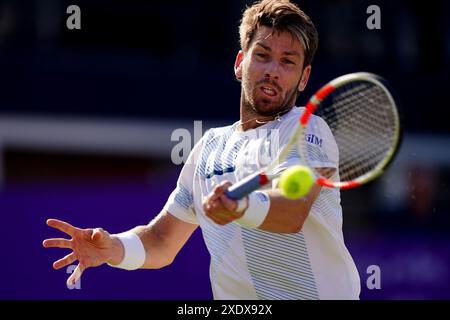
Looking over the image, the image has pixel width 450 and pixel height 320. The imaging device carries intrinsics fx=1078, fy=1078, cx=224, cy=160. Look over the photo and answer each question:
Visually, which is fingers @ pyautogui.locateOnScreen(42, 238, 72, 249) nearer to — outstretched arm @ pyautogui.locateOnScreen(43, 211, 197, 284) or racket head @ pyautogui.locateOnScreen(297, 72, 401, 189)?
outstretched arm @ pyautogui.locateOnScreen(43, 211, 197, 284)

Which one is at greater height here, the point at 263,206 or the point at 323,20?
the point at 323,20

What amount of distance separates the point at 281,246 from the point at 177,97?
826 cm

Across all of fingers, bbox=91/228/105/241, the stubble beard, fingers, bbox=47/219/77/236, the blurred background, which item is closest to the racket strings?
the stubble beard

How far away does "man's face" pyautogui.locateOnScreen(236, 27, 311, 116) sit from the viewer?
498 cm

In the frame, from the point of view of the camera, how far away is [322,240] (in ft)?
15.8

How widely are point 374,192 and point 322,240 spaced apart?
8979 millimetres

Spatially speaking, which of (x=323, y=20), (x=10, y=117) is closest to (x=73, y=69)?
(x=10, y=117)

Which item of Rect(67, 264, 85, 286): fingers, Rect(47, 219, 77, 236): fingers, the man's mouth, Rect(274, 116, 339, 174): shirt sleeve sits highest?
the man's mouth

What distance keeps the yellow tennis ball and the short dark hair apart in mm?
885

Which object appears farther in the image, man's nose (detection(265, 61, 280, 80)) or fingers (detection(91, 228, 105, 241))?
fingers (detection(91, 228, 105, 241))

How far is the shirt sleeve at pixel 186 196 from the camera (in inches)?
212

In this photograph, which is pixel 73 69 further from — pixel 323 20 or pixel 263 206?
pixel 263 206

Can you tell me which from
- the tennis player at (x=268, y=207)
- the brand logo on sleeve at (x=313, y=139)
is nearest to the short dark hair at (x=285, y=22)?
the tennis player at (x=268, y=207)

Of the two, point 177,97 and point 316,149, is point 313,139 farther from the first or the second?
point 177,97
